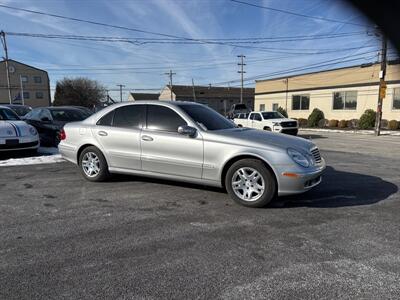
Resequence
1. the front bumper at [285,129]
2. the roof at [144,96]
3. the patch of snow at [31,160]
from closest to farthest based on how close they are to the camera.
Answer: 1. the patch of snow at [31,160]
2. the front bumper at [285,129]
3. the roof at [144,96]

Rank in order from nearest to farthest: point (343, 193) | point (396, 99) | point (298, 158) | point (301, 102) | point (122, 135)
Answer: point (298, 158)
point (343, 193)
point (122, 135)
point (396, 99)
point (301, 102)

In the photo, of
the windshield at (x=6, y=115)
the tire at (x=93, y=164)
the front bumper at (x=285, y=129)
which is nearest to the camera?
the tire at (x=93, y=164)

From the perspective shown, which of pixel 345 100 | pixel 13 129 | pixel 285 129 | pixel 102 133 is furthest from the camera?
pixel 345 100

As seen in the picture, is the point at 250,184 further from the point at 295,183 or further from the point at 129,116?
the point at 129,116

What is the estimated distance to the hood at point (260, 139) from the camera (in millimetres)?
5367

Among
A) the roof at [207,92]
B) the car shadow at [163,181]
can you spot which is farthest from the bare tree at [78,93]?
the car shadow at [163,181]

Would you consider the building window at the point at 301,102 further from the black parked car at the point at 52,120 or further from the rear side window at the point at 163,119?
the rear side window at the point at 163,119

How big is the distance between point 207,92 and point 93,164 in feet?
261

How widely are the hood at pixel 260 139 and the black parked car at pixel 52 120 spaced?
25.6 ft

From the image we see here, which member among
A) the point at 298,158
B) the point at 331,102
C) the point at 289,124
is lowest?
the point at 289,124

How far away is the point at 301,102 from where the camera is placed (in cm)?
3694

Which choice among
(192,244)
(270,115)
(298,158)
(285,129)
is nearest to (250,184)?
A: (298,158)

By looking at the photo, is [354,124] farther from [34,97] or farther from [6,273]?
[34,97]

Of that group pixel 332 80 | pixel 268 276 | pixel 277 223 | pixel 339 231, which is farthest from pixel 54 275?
pixel 332 80
